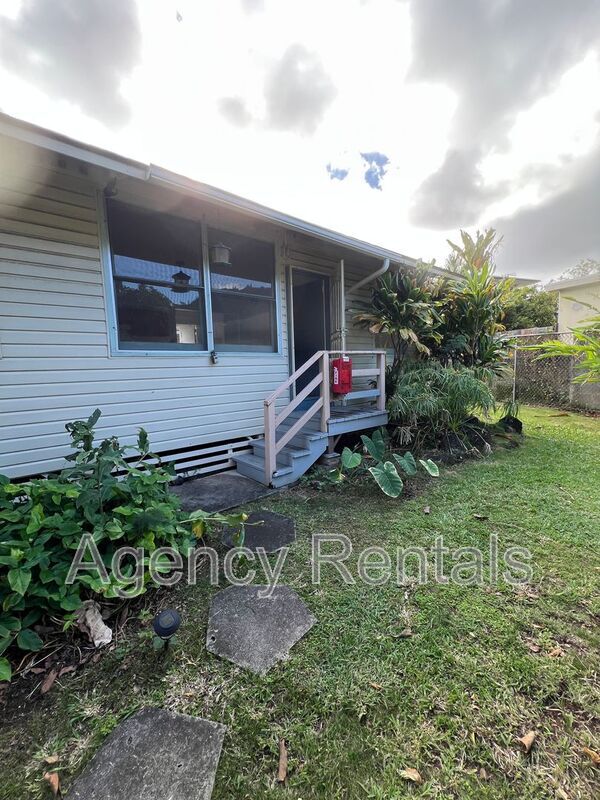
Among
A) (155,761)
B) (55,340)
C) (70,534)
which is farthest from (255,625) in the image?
(55,340)

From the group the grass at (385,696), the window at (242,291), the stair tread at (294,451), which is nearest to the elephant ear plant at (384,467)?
the stair tread at (294,451)

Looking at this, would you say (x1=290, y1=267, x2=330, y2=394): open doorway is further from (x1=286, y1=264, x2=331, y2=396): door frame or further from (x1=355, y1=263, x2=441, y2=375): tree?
(x1=355, y1=263, x2=441, y2=375): tree

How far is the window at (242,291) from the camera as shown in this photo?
13.2 feet

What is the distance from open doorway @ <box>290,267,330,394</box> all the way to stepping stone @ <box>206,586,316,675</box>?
12.2ft

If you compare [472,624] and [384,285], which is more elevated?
[384,285]

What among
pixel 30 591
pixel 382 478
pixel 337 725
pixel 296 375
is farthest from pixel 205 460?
pixel 337 725

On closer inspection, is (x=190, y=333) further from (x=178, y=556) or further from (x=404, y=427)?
(x=404, y=427)

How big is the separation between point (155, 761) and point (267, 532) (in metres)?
1.58

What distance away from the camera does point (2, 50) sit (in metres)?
2.97

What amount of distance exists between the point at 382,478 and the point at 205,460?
2023 millimetres

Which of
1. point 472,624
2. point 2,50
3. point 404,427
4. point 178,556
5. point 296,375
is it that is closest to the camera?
point 472,624

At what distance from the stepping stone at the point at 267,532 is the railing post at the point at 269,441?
0.62 meters

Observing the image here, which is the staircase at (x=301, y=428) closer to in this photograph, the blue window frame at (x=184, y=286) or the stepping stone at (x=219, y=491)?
the stepping stone at (x=219, y=491)

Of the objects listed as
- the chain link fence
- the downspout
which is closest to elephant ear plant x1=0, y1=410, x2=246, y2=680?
the downspout
